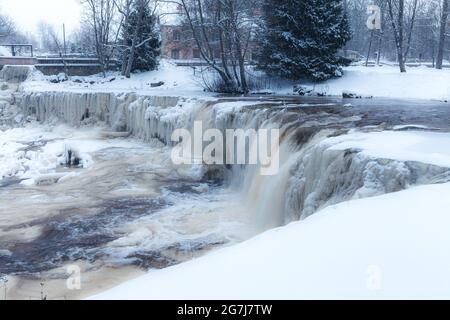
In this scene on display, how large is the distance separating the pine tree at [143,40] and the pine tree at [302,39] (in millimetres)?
11519

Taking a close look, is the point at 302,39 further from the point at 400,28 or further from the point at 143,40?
the point at 143,40

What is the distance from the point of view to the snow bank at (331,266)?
281cm

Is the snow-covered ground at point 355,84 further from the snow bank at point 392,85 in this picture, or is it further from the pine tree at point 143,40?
the pine tree at point 143,40

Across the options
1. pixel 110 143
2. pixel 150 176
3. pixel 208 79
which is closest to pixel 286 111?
pixel 150 176

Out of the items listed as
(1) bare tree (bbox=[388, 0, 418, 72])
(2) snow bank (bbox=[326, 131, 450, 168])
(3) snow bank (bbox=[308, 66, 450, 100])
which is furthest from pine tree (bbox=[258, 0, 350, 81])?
(2) snow bank (bbox=[326, 131, 450, 168])

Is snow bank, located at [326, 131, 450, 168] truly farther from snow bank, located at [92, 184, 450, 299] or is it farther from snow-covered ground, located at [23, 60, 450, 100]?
snow-covered ground, located at [23, 60, 450, 100]

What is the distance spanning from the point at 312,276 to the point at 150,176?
35.0ft

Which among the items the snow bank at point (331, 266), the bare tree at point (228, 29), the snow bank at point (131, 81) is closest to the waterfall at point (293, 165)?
the snow bank at point (331, 266)

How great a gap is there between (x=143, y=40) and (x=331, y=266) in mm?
32113

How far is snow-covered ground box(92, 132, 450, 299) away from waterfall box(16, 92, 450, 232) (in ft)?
6.06

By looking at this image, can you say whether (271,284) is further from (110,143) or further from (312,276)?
(110,143)

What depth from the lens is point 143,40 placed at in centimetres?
3341
